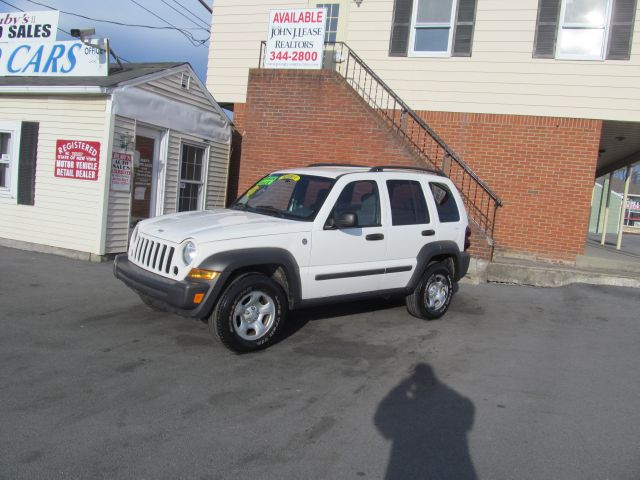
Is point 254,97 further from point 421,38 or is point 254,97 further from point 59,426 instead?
point 59,426

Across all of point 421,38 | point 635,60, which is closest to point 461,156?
point 421,38

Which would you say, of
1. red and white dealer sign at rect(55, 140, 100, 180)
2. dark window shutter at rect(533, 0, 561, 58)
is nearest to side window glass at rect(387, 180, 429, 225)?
red and white dealer sign at rect(55, 140, 100, 180)

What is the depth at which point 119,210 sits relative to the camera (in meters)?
9.16

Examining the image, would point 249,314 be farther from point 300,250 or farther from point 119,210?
point 119,210

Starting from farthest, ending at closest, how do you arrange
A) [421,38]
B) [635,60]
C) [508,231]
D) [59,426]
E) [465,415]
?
[421,38] → [508,231] → [635,60] → [465,415] → [59,426]

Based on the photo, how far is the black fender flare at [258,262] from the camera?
4.68m

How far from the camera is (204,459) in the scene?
320 cm

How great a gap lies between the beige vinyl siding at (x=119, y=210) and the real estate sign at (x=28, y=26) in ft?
9.08

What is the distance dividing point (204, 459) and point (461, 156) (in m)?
9.38

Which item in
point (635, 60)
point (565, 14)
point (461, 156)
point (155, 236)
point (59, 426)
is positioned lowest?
point (59, 426)

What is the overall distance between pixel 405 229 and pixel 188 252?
104 inches

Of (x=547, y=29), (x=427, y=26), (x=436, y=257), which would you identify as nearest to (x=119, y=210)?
(x=436, y=257)

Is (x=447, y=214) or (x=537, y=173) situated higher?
(x=537, y=173)

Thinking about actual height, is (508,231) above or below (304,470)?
above
